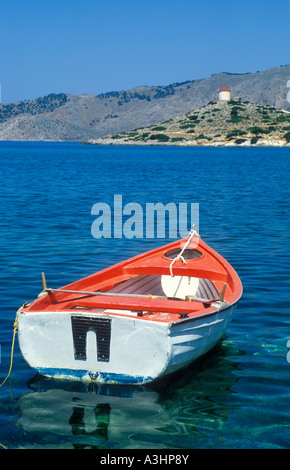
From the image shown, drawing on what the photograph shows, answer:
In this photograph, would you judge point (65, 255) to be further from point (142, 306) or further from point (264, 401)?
point (264, 401)

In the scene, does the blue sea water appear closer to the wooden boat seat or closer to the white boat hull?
the white boat hull

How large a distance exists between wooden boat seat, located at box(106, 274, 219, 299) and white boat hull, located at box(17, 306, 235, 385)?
11.0 ft

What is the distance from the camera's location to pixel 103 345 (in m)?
8.36

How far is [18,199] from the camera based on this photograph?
119 ft

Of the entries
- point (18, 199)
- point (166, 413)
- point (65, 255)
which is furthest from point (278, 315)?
point (18, 199)

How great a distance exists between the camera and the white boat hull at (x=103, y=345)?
8211mm

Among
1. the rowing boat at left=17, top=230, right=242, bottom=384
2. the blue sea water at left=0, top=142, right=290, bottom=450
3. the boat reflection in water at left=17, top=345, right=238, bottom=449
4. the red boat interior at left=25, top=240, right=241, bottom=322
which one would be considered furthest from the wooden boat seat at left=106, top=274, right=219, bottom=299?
the boat reflection in water at left=17, top=345, right=238, bottom=449

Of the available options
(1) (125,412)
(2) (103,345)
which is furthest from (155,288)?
(1) (125,412)

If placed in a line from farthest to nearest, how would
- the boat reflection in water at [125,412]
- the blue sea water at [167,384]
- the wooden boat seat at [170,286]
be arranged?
the wooden boat seat at [170,286] → the blue sea water at [167,384] → the boat reflection in water at [125,412]

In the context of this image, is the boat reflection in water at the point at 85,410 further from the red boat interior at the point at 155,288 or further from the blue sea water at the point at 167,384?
the red boat interior at the point at 155,288

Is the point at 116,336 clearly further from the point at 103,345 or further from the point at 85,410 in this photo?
the point at 85,410

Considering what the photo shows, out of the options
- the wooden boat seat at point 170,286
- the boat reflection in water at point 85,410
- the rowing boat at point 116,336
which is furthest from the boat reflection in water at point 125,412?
the wooden boat seat at point 170,286

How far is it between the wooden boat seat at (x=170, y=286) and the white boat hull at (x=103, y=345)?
337 centimetres
